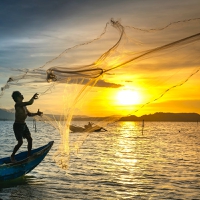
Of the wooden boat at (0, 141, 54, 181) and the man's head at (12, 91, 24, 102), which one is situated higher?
the man's head at (12, 91, 24, 102)

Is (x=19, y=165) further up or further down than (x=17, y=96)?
further down

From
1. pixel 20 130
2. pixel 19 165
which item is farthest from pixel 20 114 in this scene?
pixel 19 165

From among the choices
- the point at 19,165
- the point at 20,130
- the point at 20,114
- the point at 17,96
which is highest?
the point at 17,96

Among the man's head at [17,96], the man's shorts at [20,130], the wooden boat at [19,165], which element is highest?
the man's head at [17,96]

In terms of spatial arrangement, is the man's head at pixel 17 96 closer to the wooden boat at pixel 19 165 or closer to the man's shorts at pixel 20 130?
the man's shorts at pixel 20 130

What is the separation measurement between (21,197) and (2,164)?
236cm

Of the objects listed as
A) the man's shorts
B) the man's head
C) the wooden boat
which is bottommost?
the wooden boat

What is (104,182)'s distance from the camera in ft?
57.4

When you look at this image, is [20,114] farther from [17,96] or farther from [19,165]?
[19,165]

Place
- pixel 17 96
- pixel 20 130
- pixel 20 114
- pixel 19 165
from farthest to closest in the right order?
1. pixel 19 165
2. pixel 20 130
3. pixel 20 114
4. pixel 17 96

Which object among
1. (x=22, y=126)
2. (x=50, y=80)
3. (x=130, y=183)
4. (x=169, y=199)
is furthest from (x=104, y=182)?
(x=50, y=80)

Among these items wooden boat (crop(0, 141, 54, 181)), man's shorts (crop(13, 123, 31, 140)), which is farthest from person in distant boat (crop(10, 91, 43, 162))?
wooden boat (crop(0, 141, 54, 181))

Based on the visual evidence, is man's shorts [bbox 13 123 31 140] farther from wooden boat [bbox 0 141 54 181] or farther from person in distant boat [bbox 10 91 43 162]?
wooden boat [bbox 0 141 54 181]

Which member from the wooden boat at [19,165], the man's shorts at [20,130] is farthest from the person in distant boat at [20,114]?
the wooden boat at [19,165]
